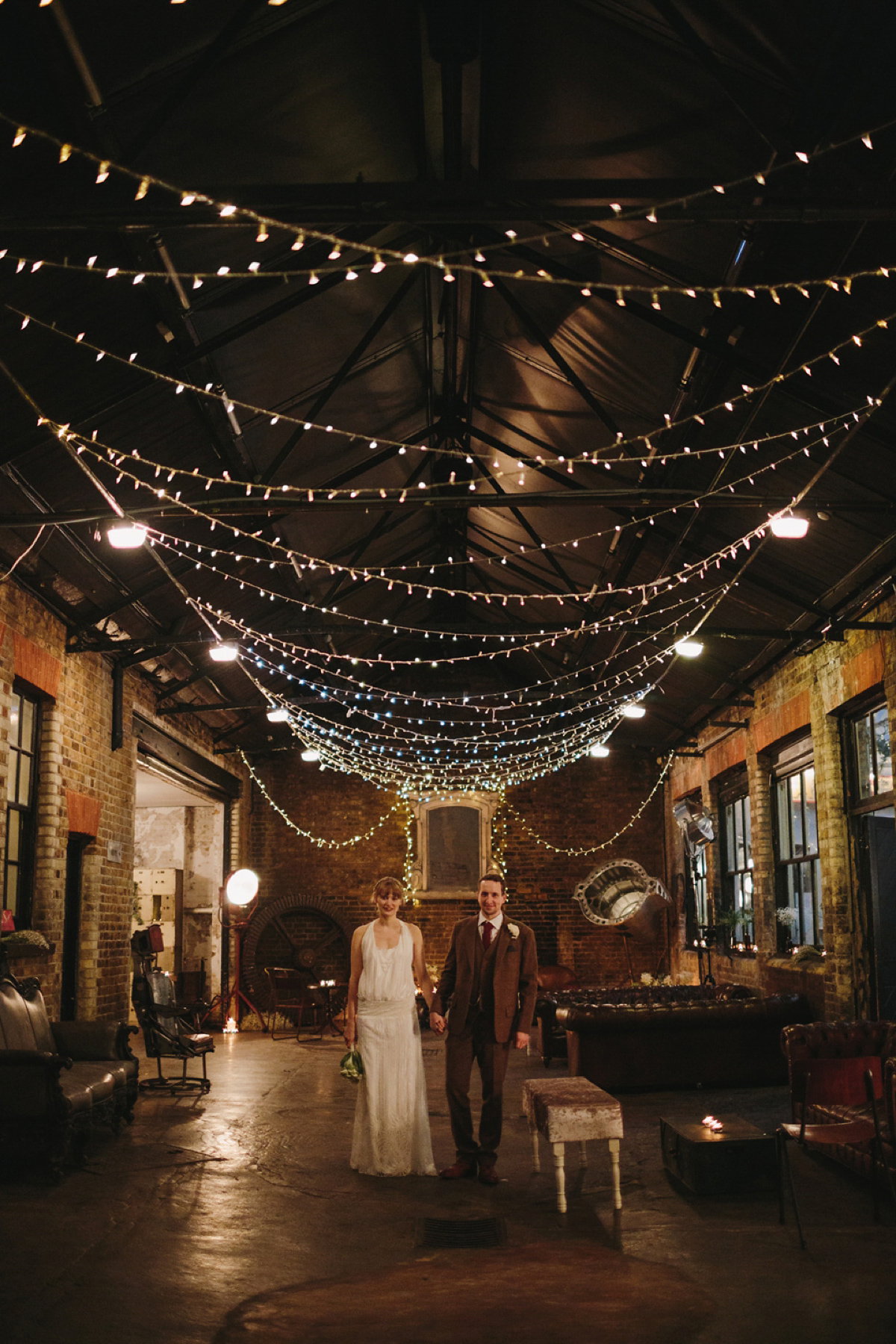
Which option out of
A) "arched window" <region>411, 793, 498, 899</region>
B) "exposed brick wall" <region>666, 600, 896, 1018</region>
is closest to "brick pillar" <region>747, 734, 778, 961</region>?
"exposed brick wall" <region>666, 600, 896, 1018</region>

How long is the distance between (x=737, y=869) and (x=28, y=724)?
8495mm

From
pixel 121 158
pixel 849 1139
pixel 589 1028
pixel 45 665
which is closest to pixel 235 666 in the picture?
pixel 45 665

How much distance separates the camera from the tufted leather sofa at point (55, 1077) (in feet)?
17.8

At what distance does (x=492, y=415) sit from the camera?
9.41 meters

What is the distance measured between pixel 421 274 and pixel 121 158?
110 inches

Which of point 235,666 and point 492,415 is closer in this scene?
point 492,415

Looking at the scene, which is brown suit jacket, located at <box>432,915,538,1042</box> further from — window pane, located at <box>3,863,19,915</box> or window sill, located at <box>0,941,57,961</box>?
window pane, located at <box>3,863,19,915</box>

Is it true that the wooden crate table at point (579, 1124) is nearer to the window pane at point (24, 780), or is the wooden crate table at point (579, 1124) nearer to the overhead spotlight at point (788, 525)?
the overhead spotlight at point (788, 525)

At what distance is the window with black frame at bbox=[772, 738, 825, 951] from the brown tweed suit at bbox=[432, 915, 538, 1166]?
5.16 m

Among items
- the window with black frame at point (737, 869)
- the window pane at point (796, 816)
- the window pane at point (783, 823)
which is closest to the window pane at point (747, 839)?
the window with black frame at point (737, 869)

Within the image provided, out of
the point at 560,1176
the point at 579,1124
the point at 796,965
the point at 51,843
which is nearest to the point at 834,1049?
the point at 579,1124

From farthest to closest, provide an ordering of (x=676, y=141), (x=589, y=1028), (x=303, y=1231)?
(x=589, y=1028) → (x=676, y=141) → (x=303, y=1231)

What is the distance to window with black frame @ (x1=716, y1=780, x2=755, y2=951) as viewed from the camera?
12477 mm

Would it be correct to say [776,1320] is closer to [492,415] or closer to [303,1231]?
[303,1231]
